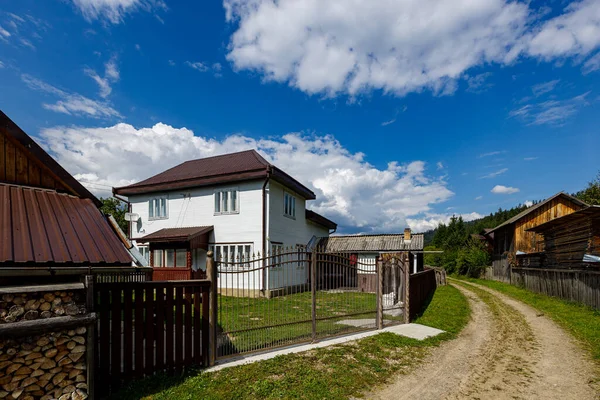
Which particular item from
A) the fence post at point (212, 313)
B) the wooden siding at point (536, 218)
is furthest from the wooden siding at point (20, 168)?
the wooden siding at point (536, 218)

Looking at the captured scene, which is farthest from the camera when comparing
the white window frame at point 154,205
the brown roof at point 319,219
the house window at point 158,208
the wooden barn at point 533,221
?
the wooden barn at point 533,221

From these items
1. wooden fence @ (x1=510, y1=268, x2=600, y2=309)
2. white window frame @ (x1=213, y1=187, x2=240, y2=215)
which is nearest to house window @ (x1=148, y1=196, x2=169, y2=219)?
white window frame @ (x1=213, y1=187, x2=240, y2=215)

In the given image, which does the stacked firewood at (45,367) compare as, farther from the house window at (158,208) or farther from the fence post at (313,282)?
the house window at (158,208)

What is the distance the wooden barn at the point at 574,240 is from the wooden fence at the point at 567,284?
4.72 ft

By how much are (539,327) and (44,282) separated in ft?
40.1

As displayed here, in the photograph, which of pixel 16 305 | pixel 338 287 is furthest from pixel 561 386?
pixel 16 305

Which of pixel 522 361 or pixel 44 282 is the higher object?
pixel 44 282

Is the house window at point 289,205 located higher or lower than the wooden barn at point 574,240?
higher

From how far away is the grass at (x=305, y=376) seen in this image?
463 centimetres

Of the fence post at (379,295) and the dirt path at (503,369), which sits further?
the fence post at (379,295)

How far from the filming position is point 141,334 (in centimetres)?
489

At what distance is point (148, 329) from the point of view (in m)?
5.04

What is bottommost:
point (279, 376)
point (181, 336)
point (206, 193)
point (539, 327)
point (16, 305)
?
point (539, 327)

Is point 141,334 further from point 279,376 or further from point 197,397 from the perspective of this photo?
point 279,376
